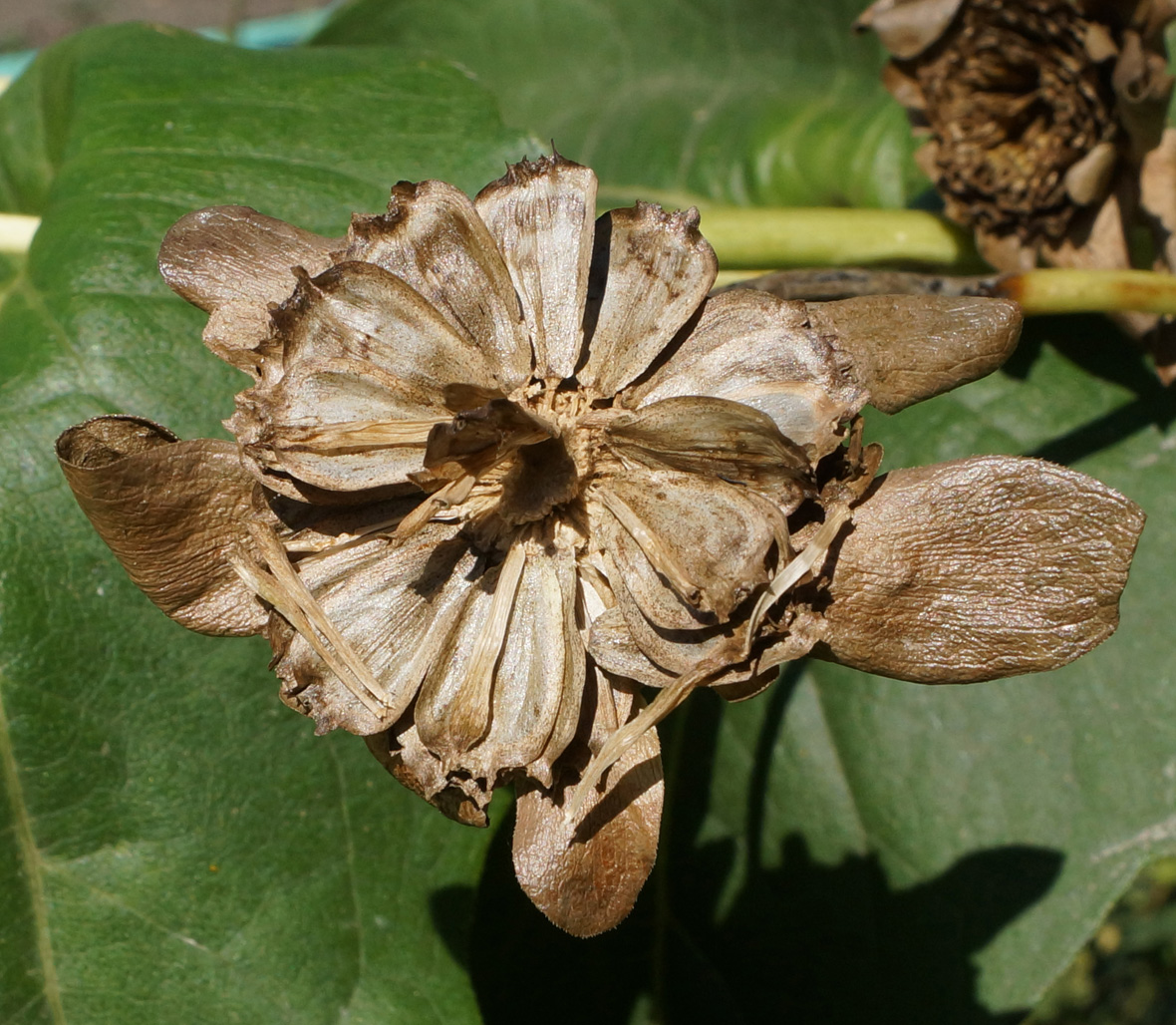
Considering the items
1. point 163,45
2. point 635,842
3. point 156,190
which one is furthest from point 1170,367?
point 163,45

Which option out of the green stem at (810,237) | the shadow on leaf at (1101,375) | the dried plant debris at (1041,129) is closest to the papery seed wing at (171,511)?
the green stem at (810,237)

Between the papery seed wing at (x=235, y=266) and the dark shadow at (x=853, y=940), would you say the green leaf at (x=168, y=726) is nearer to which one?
the papery seed wing at (x=235, y=266)

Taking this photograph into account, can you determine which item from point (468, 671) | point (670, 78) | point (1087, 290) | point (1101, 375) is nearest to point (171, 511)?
point (468, 671)

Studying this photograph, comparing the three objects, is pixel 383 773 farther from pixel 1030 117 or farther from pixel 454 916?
pixel 1030 117

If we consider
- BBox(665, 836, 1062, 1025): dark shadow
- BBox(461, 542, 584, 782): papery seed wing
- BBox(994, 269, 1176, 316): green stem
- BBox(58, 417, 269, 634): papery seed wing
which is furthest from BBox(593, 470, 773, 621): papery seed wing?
BBox(665, 836, 1062, 1025): dark shadow

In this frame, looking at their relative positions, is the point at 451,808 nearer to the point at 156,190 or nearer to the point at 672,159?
the point at 156,190
